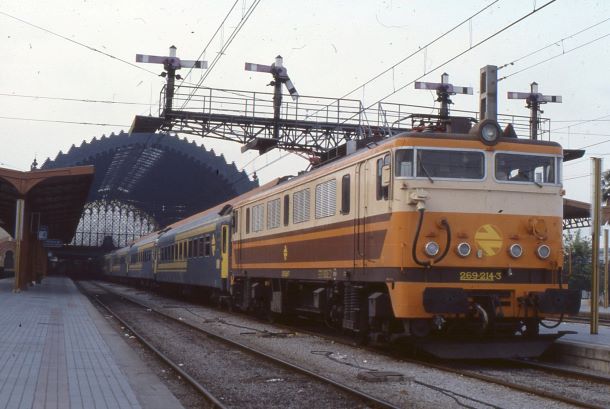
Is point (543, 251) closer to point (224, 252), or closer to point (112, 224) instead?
point (224, 252)

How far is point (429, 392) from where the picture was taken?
1004 centimetres

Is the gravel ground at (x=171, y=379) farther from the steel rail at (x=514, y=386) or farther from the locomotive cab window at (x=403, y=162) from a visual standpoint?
the locomotive cab window at (x=403, y=162)

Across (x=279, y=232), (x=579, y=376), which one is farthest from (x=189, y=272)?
(x=579, y=376)

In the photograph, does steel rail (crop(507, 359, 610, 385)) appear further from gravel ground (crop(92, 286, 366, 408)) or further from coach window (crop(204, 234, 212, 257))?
coach window (crop(204, 234, 212, 257))

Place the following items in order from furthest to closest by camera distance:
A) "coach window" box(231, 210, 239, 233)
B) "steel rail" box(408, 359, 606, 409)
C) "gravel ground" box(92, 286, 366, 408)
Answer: "coach window" box(231, 210, 239, 233) < "gravel ground" box(92, 286, 366, 408) < "steel rail" box(408, 359, 606, 409)

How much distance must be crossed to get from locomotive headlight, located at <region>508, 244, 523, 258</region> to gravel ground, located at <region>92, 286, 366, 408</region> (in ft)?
13.2

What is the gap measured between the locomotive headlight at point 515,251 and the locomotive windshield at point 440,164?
4.13ft

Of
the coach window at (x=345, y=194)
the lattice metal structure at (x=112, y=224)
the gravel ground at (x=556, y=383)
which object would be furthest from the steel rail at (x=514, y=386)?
the lattice metal structure at (x=112, y=224)

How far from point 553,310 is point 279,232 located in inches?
310

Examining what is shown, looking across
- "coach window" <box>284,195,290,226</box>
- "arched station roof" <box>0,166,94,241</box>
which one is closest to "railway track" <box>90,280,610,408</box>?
"coach window" <box>284,195,290,226</box>

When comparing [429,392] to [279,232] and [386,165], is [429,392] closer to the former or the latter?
[386,165]

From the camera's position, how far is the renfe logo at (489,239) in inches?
501

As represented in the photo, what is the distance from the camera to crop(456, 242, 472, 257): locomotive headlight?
12516mm

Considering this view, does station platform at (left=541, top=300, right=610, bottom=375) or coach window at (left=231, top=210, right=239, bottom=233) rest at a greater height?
coach window at (left=231, top=210, right=239, bottom=233)
